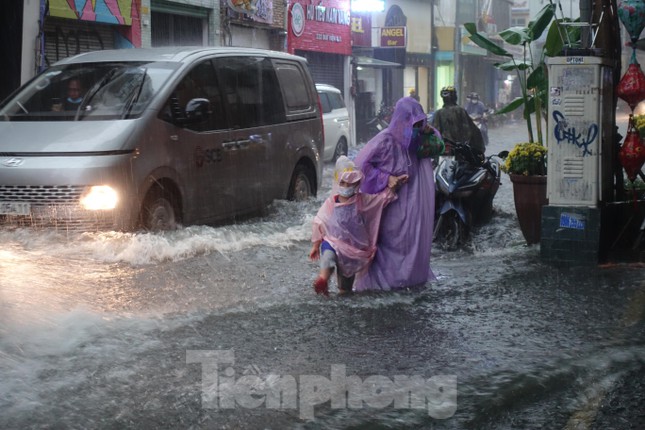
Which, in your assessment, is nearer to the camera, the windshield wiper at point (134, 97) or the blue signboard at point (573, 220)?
the blue signboard at point (573, 220)

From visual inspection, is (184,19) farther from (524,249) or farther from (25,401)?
(25,401)

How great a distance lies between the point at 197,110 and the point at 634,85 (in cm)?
411

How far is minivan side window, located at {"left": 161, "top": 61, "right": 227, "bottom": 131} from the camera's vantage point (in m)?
8.97

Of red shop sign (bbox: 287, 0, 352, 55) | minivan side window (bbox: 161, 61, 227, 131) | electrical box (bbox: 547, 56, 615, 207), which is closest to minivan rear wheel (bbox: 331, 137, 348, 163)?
red shop sign (bbox: 287, 0, 352, 55)

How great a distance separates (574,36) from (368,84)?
91.5ft

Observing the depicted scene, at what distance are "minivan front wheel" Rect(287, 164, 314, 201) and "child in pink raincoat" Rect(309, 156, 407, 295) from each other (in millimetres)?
4256

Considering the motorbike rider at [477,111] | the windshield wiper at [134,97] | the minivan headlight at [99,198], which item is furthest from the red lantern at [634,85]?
the motorbike rider at [477,111]

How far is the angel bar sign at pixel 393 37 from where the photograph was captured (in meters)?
37.2

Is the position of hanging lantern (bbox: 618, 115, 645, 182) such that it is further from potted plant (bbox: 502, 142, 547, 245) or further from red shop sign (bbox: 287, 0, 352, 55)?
red shop sign (bbox: 287, 0, 352, 55)

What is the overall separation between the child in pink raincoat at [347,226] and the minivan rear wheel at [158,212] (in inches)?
82.2

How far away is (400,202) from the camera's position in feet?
23.5

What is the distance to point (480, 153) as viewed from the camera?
1021 centimetres

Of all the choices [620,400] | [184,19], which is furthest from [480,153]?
[184,19]

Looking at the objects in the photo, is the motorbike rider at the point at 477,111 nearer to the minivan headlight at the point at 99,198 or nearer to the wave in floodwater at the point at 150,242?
the wave in floodwater at the point at 150,242
